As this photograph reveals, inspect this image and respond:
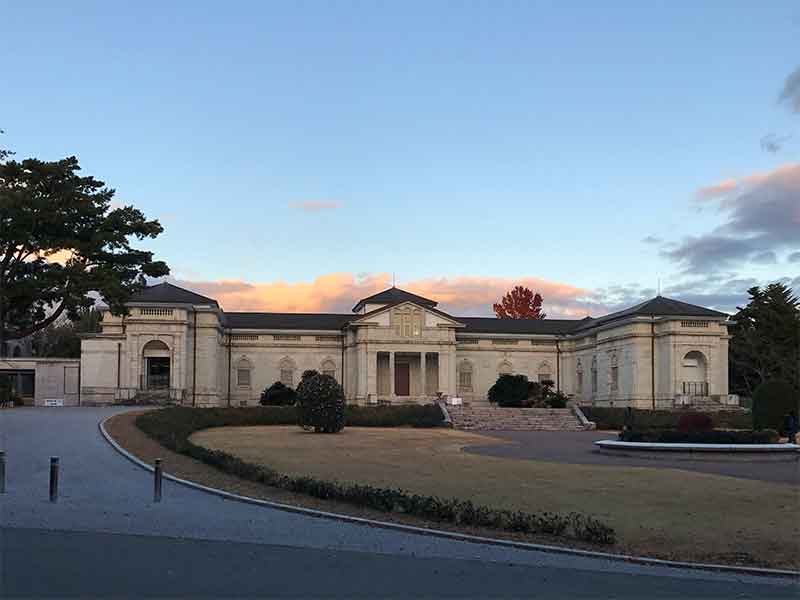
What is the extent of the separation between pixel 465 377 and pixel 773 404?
3520 cm

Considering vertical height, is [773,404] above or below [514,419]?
above

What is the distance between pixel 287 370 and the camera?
238 ft

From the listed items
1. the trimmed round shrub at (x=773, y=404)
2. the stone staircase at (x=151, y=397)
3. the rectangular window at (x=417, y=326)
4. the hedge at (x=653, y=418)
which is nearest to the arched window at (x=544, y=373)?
the rectangular window at (x=417, y=326)

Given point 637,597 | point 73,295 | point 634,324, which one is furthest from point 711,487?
point 634,324

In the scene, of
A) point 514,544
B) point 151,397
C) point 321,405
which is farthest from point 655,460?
point 151,397

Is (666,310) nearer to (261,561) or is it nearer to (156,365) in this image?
(156,365)

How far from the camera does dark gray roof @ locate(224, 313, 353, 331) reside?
73.3m

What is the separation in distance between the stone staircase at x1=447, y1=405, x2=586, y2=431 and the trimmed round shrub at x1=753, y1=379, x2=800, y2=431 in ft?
44.5

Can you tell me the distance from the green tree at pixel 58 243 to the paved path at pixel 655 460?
13.8 meters

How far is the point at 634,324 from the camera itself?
208 ft

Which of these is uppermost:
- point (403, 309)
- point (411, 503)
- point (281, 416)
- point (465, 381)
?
point (403, 309)

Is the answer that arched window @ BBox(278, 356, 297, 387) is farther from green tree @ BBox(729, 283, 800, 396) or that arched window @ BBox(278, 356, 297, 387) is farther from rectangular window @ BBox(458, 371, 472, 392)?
green tree @ BBox(729, 283, 800, 396)

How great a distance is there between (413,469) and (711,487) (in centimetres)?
784

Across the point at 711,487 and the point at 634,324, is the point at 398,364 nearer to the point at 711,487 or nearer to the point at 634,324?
the point at 634,324
